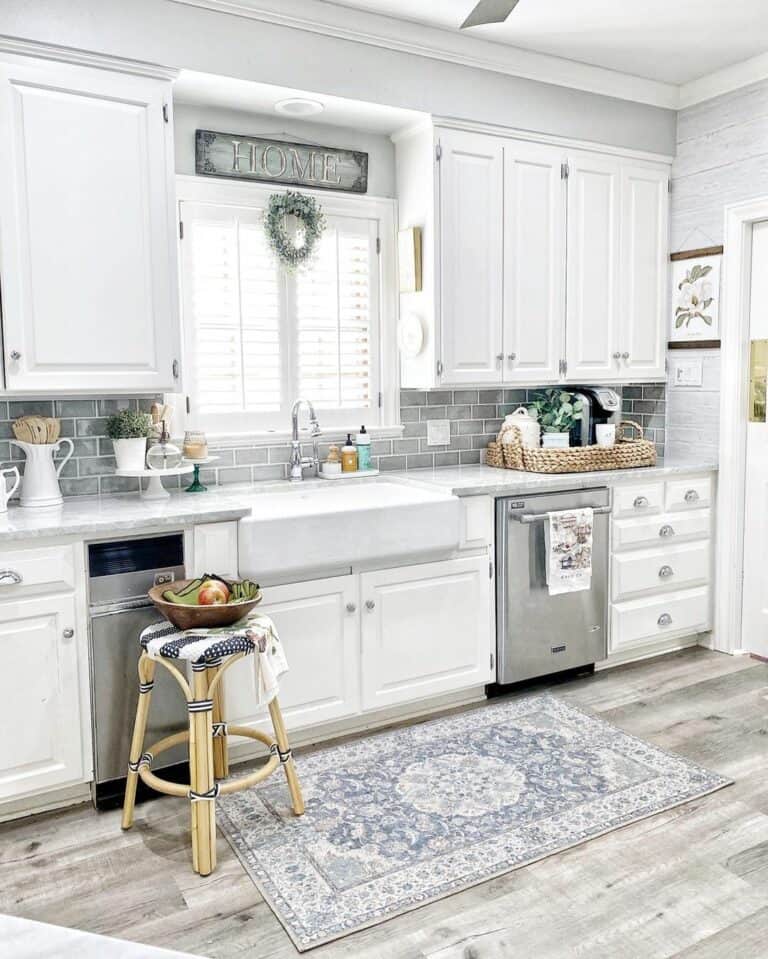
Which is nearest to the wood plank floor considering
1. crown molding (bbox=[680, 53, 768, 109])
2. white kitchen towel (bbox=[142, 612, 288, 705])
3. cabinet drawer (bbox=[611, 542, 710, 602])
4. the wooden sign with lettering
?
white kitchen towel (bbox=[142, 612, 288, 705])

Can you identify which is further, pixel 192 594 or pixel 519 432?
pixel 519 432

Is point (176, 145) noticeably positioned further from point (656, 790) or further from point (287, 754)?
point (656, 790)

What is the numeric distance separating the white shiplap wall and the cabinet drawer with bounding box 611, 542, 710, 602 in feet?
1.79

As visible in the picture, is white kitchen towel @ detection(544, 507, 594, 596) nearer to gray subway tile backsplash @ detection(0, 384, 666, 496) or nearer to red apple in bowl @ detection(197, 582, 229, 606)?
gray subway tile backsplash @ detection(0, 384, 666, 496)

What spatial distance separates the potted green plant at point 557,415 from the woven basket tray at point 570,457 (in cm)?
9

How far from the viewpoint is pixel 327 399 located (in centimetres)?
379

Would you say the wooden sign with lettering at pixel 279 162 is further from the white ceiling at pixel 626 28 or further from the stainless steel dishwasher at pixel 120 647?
the stainless steel dishwasher at pixel 120 647

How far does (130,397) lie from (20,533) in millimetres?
909

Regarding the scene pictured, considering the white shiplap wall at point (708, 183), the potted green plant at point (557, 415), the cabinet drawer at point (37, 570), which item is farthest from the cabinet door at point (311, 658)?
the white shiplap wall at point (708, 183)

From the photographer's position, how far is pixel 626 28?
3.47 m

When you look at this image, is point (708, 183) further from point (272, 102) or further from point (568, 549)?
point (272, 102)

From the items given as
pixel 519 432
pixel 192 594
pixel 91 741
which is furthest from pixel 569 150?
pixel 91 741

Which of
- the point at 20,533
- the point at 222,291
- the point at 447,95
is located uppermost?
the point at 447,95

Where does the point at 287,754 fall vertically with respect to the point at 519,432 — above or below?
below
